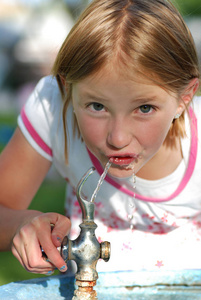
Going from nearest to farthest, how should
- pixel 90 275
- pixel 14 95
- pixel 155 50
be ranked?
pixel 90 275 → pixel 155 50 → pixel 14 95

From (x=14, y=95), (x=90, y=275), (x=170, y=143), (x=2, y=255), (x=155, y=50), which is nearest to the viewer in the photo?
(x=90, y=275)

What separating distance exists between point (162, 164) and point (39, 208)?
134 centimetres

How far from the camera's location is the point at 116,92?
3.49ft

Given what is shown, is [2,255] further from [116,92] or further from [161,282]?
[116,92]

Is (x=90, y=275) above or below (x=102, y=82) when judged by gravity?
below

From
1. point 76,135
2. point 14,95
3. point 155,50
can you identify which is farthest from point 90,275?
point 14,95

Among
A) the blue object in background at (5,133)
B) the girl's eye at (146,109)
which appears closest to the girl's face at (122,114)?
the girl's eye at (146,109)

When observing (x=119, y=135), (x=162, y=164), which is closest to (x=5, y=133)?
(x=162, y=164)

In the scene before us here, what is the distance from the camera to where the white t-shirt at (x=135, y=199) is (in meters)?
1.52

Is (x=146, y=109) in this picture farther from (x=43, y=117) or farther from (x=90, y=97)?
(x=43, y=117)

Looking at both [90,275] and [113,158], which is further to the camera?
[113,158]

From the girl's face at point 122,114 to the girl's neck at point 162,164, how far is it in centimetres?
28

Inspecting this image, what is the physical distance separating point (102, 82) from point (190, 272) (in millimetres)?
478

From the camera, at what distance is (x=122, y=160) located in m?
1.17
